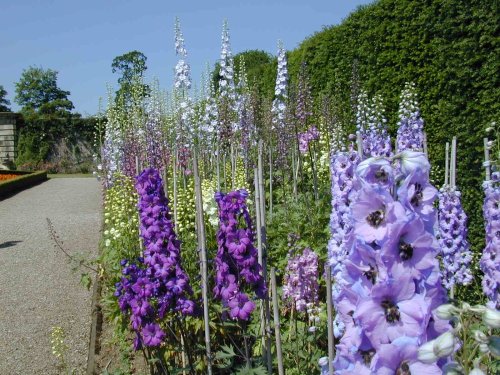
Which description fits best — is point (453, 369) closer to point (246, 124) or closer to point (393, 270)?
point (393, 270)

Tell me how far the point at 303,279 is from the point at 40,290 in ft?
15.1

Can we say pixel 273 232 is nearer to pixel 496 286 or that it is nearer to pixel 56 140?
pixel 496 286

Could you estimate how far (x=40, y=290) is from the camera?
21.1ft

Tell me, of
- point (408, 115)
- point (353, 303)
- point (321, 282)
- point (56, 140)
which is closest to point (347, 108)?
point (408, 115)

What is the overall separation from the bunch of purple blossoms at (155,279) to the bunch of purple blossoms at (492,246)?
4.71ft

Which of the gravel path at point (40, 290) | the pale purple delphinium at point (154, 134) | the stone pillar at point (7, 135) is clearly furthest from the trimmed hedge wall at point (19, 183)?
the pale purple delphinium at point (154, 134)

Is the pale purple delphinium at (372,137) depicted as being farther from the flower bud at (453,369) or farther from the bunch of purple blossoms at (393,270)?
the flower bud at (453,369)

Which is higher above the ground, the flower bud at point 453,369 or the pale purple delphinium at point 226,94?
the pale purple delphinium at point 226,94

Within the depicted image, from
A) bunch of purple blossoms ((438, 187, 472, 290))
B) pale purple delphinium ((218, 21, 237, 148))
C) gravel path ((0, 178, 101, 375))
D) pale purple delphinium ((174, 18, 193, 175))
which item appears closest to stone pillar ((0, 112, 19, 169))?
gravel path ((0, 178, 101, 375))

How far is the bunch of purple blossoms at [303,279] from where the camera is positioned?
274cm

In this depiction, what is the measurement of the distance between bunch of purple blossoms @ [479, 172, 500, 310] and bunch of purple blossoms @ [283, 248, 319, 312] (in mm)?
791

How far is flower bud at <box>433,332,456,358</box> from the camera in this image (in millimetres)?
989

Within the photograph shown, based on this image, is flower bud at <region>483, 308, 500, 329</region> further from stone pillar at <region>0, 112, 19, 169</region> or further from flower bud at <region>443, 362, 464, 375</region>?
stone pillar at <region>0, 112, 19, 169</region>

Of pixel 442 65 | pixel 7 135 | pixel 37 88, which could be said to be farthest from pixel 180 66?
pixel 37 88
